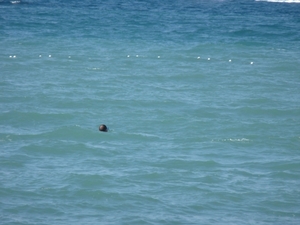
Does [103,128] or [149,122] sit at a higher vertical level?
[103,128]

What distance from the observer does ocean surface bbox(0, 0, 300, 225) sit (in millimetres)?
16031

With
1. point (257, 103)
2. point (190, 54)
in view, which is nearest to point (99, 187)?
point (257, 103)

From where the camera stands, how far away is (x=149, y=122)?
2266cm

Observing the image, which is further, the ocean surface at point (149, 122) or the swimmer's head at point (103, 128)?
the swimmer's head at point (103, 128)

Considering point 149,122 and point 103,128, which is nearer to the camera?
point 103,128

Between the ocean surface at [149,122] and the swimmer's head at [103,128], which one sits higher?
the swimmer's head at [103,128]

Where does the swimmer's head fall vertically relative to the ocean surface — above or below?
above

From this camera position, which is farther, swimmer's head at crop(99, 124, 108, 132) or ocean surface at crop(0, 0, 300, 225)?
swimmer's head at crop(99, 124, 108, 132)

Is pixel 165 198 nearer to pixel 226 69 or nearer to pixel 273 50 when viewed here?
pixel 226 69

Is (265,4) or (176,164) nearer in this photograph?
(176,164)

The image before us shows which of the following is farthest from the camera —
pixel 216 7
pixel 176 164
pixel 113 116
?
pixel 216 7

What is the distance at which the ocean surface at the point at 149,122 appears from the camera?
631 inches

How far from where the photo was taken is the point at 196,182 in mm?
17391

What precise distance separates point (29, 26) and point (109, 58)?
1022cm
